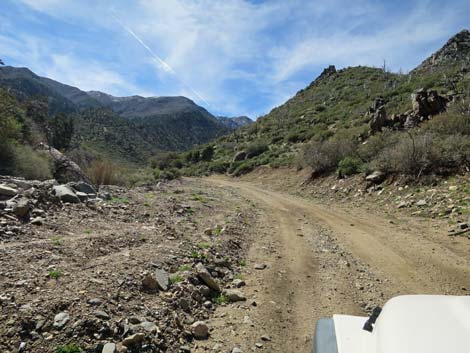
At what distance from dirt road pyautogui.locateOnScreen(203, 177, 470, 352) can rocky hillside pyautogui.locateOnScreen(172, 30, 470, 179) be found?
214 inches

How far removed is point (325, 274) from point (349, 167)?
10.8 meters

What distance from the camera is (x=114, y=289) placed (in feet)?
13.9

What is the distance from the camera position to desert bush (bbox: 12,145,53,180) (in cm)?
1109

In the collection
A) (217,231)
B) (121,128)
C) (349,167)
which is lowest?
(217,231)

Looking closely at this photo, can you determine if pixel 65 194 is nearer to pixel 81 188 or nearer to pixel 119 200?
pixel 81 188

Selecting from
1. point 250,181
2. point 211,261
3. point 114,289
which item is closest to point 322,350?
point 114,289

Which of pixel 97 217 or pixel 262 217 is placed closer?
pixel 97 217

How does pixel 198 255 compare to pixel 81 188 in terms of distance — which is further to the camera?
pixel 81 188

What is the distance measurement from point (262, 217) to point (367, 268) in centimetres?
507

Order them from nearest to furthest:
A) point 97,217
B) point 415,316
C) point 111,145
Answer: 1. point 415,316
2. point 97,217
3. point 111,145

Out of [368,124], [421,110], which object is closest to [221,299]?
[421,110]

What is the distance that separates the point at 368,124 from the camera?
21953 mm

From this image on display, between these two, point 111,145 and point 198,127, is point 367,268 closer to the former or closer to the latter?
point 111,145

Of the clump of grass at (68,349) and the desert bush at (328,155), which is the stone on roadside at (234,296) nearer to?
the clump of grass at (68,349)
